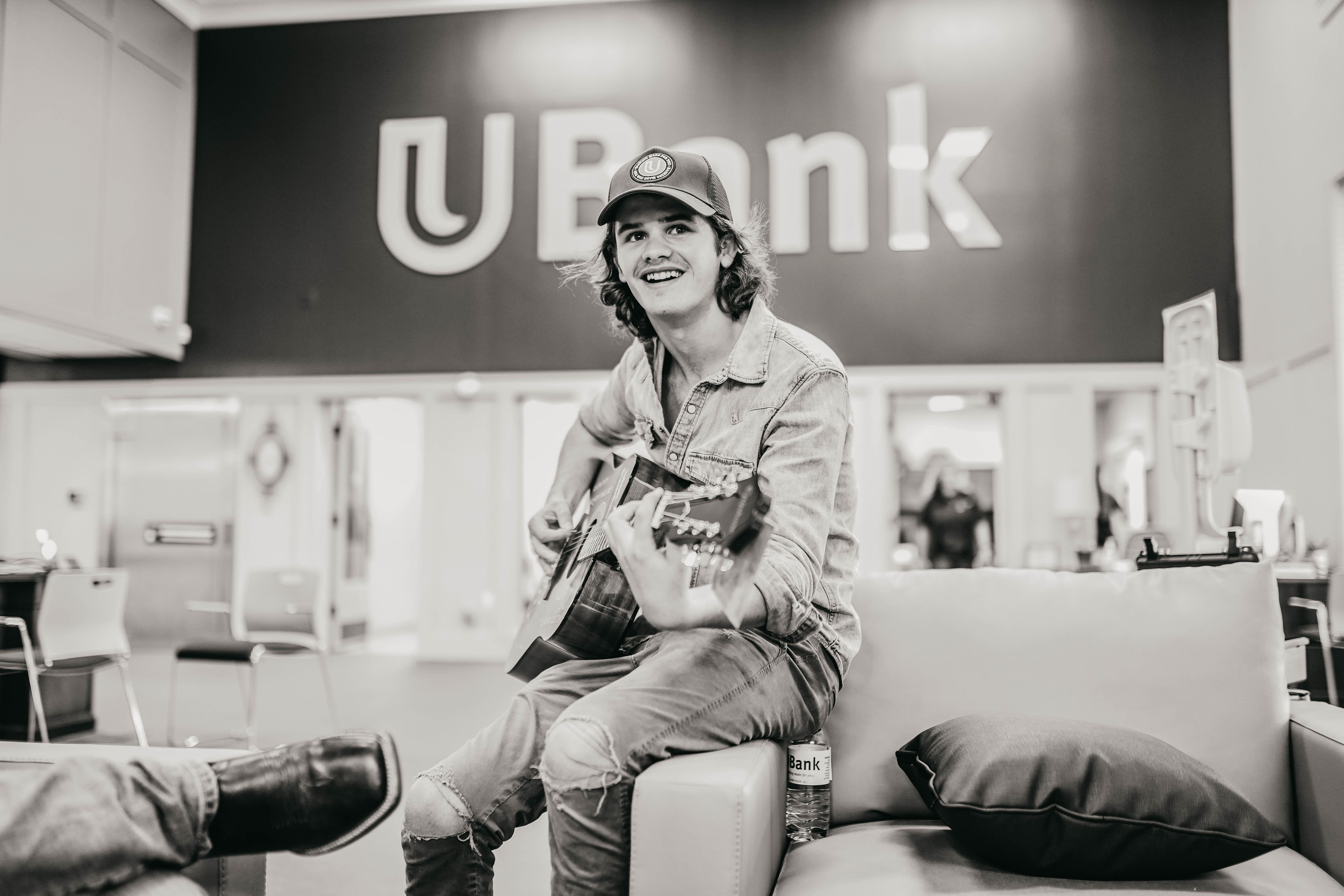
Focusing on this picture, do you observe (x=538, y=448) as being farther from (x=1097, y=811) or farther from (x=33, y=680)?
(x=1097, y=811)

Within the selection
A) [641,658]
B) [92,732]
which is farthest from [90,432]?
[641,658]

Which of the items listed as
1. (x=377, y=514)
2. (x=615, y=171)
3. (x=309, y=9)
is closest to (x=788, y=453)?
(x=615, y=171)

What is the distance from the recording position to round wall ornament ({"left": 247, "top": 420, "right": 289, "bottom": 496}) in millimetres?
8984

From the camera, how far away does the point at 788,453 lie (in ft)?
5.19

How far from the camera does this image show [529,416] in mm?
9062

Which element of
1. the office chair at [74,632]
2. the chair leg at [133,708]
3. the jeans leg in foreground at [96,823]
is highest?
the jeans leg in foreground at [96,823]

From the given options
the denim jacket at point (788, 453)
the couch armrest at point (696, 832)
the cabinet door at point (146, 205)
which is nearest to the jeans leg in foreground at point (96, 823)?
the couch armrest at point (696, 832)

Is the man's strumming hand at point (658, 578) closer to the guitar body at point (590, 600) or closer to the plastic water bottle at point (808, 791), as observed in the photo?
the guitar body at point (590, 600)

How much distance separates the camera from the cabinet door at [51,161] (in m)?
7.16

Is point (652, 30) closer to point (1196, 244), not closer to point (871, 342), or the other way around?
point (871, 342)

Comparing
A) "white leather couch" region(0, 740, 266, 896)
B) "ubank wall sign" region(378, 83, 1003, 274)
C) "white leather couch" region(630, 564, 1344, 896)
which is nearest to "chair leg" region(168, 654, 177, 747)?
"white leather couch" region(0, 740, 266, 896)

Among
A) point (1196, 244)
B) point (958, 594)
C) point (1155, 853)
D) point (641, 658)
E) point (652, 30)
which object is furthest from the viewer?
point (652, 30)

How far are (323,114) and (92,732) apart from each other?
20.1 ft

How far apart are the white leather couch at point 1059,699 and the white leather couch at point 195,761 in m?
0.63
